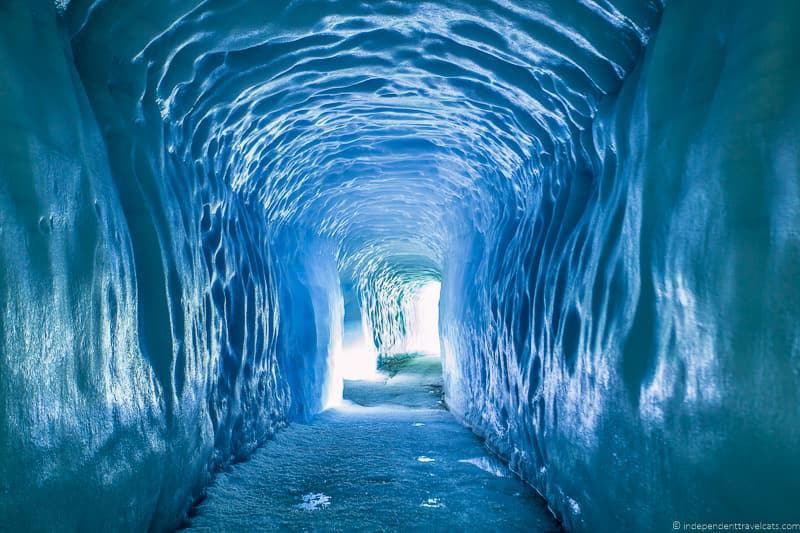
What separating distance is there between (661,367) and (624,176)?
40.9 inches

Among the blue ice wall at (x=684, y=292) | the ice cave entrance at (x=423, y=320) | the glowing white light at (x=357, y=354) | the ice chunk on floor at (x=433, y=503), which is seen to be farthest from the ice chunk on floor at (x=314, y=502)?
the ice cave entrance at (x=423, y=320)

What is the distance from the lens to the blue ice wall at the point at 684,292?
5.15 ft

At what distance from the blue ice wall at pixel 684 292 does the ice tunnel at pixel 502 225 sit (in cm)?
1

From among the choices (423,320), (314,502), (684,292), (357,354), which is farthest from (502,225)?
(423,320)

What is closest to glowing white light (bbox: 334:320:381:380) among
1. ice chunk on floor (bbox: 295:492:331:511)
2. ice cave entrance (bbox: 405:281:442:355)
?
ice cave entrance (bbox: 405:281:442:355)

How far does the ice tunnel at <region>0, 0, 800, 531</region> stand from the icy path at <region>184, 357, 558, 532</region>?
23 cm

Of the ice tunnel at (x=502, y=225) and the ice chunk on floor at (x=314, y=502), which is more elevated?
the ice tunnel at (x=502, y=225)

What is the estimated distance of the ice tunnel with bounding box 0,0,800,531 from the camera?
1.71 meters

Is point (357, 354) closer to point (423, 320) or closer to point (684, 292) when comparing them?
point (684, 292)

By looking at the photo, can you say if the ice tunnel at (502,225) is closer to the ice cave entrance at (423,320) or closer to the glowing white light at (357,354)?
the glowing white light at (357,354)

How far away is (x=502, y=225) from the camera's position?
558 cm

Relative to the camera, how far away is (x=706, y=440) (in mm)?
1810

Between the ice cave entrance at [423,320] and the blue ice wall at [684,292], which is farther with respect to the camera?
the ice cave entrance at [423,320]

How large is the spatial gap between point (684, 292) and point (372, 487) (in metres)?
2.78
